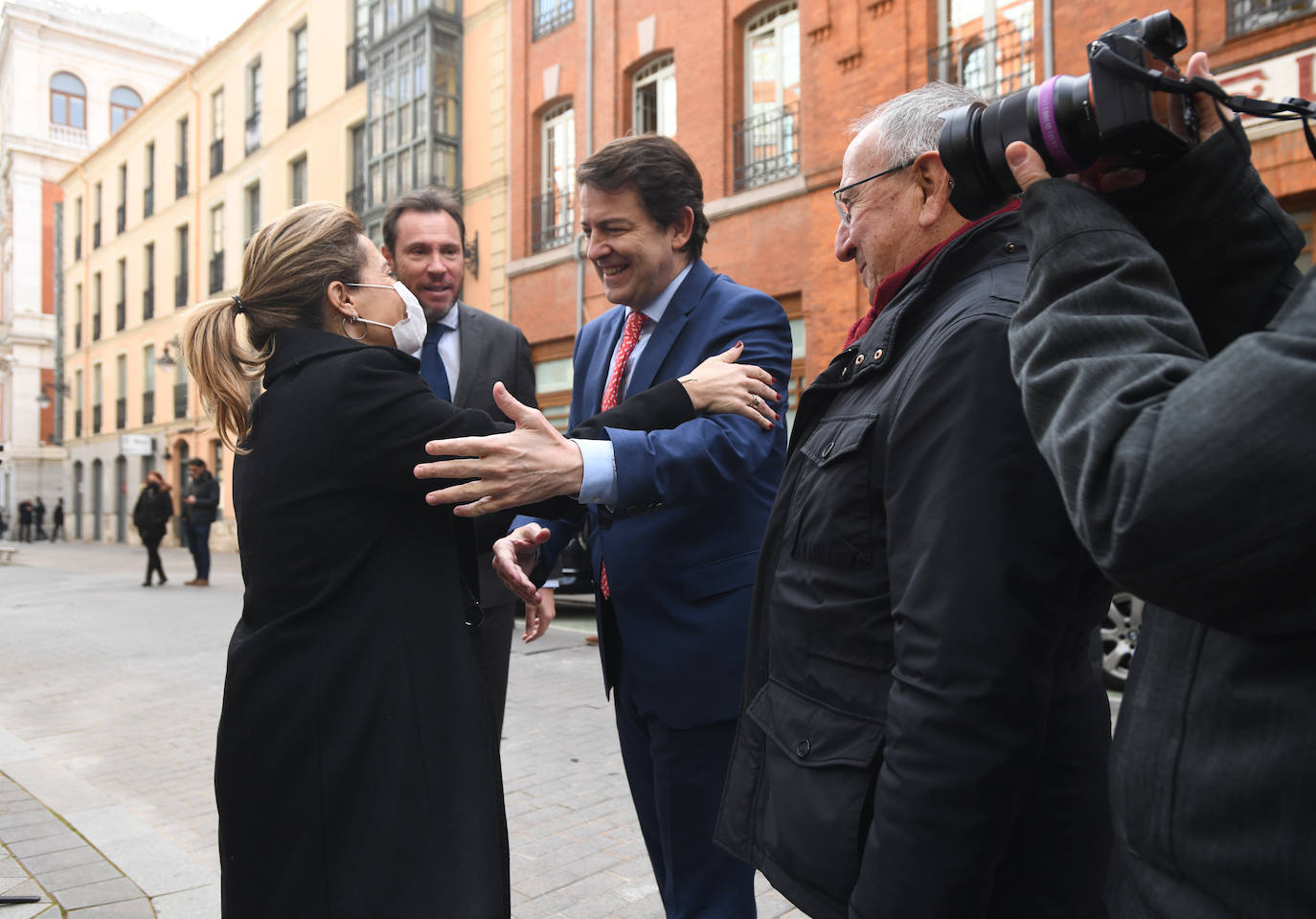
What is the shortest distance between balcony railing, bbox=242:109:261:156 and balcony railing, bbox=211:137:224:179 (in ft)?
5.36

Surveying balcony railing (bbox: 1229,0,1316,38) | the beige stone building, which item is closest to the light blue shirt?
balcony railing (bbox: 1229,0,1316,38)

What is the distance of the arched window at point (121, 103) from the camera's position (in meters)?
42.5

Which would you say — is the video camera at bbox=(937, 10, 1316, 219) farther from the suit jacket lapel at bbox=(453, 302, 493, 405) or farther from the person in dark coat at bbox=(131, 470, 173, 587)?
the person in dark coat at bbox=(131, 470, 173, 587)

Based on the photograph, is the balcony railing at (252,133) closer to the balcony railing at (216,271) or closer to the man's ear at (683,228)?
the balcony railing at (216,271)

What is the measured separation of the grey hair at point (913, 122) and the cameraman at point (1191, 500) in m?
0.55

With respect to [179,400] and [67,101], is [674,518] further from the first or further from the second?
[67,101]

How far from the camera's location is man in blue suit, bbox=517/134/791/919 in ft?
7.40

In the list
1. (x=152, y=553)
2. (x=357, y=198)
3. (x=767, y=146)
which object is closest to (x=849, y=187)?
(x=767, y=146)

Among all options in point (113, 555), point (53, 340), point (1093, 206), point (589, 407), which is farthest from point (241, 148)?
point (1093, 206)

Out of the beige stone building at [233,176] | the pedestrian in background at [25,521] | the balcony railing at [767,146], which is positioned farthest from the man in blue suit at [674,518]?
the pedestrian in background at [25,521]

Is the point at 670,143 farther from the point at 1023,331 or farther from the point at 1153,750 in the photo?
the point at 1153,750

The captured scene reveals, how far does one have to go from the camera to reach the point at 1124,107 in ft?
3.64

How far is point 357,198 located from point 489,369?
64.9 ft

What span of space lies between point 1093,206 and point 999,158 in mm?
194
